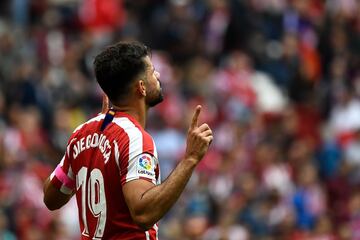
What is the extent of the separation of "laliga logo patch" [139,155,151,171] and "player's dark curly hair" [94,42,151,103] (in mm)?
415

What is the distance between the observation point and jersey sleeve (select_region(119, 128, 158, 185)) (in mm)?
6207

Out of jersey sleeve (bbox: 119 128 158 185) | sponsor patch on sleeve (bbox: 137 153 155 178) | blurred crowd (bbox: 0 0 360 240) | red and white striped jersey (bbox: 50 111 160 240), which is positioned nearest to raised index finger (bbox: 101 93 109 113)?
red and white striped jersey (bbox: 50 111 160 240)

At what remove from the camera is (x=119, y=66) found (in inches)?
252

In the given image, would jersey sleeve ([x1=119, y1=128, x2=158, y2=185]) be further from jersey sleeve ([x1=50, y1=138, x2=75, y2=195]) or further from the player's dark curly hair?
jersey sleeve ([x1=50, y1=138, x2=75, y2=195])

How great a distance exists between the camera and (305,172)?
564 inches

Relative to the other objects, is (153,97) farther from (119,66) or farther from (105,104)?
(105,104)

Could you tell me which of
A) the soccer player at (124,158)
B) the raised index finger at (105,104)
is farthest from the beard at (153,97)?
the raised index finger at (105,104)

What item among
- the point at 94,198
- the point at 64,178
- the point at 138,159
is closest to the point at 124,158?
the point at 138,159

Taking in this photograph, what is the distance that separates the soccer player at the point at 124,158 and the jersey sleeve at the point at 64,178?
0.07 metres

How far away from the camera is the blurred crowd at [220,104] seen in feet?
43.8

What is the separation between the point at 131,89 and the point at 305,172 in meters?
8.09

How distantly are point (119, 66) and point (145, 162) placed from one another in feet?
1.75

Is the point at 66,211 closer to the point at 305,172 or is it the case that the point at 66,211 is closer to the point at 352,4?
the point at 305,172

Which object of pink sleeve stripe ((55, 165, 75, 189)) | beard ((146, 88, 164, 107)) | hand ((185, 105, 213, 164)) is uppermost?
beard ((146, 88, 164, 107))
